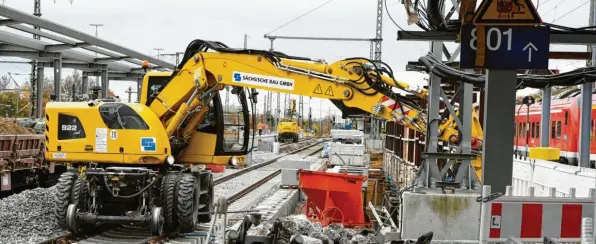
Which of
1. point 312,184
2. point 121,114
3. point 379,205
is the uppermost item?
point 121,114

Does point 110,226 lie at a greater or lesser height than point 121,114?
lesser

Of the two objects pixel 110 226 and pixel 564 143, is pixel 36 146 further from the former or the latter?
pixel 564 143

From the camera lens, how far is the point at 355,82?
11.6 meters

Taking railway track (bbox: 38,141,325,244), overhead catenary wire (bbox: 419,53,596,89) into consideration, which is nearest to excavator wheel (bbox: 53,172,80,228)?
railway track (bbox: 38,141,325,244)

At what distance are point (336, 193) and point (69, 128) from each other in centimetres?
562

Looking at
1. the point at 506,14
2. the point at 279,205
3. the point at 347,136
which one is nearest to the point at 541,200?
the point at 506,14

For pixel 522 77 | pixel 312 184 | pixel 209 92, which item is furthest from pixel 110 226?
pixel 522 77

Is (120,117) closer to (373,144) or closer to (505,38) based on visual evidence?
(505,38)

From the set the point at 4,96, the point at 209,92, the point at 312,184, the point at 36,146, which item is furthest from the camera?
the point at 4,96

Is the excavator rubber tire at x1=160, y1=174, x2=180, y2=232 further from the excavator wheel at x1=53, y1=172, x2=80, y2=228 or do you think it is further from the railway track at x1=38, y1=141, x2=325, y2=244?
the excavator wheel at x1=53, y1=172, x2=80, y2=228

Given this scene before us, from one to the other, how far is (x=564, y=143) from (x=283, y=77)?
14.3m

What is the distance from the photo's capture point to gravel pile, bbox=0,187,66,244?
11777 mm

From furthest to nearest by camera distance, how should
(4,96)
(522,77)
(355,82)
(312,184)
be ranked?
(4,96) < (312,184) < (355,82) < (522,77)

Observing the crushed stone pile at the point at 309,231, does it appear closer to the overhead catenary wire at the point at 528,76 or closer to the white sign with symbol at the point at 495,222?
the overhead catenary wire at the point at 528,76
